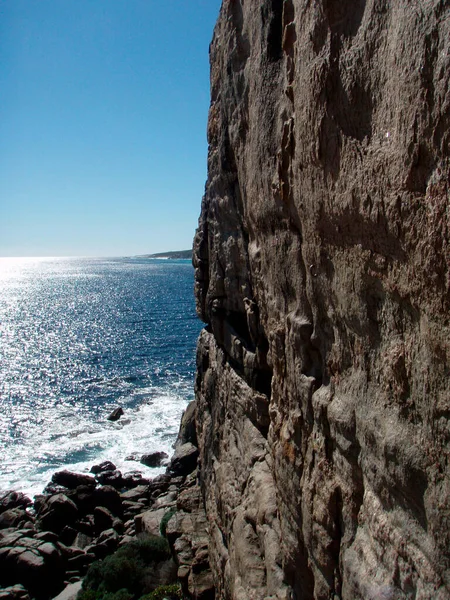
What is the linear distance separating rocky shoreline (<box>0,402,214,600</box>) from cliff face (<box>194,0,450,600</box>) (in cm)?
479

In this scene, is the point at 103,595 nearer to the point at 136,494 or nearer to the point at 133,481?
the point at 136,494

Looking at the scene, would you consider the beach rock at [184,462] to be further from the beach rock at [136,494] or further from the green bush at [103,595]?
the green bush at [103,595]

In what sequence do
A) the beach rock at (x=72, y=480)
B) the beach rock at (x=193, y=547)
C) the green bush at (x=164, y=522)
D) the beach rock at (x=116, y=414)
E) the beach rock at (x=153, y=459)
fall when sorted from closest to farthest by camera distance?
the beach rock at (x=193, y=547)
the green bush at (x=164, y=522)
the beach rock at (x=72, y=480)
the beach rock at (x=153, y=459)
the beach rock at (x=116, y=414)

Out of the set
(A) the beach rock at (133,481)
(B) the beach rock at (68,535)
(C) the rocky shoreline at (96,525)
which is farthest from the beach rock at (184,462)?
(B) the beach rock at (68,535)

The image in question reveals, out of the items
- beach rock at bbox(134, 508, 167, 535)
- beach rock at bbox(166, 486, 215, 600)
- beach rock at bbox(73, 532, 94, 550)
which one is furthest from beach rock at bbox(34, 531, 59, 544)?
beach rock at bbox(166, 486, 215, 600)

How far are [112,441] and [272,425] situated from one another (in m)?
26.8

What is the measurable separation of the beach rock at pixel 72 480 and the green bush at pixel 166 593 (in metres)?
12.6

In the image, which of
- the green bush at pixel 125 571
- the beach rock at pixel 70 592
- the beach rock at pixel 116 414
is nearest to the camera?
the green bush at pixel 125 571

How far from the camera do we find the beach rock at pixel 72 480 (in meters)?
28.2

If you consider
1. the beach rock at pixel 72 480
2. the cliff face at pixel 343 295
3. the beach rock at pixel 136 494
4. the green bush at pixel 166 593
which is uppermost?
the cliff face at pixel 343 295

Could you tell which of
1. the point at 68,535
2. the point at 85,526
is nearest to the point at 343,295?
the point at 68,535

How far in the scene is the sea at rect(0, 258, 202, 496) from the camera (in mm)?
32156

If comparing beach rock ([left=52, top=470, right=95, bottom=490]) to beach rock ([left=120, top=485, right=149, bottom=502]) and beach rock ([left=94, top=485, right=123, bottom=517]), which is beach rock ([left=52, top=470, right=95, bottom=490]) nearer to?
beach rock ([left=94, top=485, right=123, bottom=517])

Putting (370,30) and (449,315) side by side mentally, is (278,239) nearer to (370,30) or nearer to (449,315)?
(370,30)
